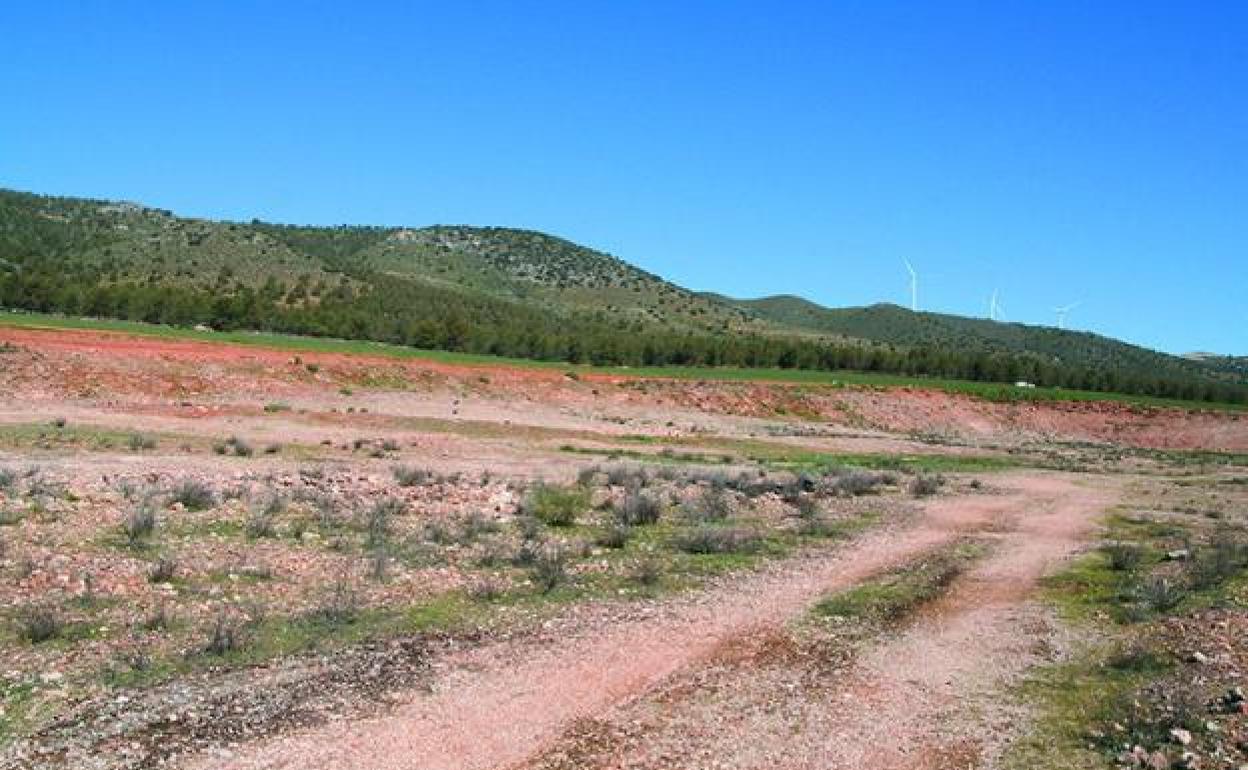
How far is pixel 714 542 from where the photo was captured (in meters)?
19.9

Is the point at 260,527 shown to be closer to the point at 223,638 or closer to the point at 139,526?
the point at 139,526

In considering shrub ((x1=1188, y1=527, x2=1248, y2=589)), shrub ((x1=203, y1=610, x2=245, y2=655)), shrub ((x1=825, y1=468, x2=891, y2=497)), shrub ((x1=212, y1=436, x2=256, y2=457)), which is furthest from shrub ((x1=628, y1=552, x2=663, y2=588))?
shrub ((x1=212, y1=436, x2=256, y2=457))

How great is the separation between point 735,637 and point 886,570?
5919mm

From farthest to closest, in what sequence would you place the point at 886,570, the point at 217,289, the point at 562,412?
the point at 217,289 → the point at 562,412 → the point at 886,570

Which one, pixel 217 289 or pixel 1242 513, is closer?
pixel 1242 513

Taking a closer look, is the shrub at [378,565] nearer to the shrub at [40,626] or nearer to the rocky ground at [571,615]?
the rocky ground at [571,615]

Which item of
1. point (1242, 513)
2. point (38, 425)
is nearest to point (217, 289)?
point (38, 425)

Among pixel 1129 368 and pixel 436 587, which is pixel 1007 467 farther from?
pixel 1129 368

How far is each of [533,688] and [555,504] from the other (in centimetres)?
1264

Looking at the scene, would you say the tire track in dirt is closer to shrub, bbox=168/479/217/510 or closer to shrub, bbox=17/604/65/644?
shrub, bbox=17/604/65/644

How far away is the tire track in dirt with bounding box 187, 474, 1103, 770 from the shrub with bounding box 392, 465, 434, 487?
1088cm

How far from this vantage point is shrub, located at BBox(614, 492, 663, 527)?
2301 centimetres

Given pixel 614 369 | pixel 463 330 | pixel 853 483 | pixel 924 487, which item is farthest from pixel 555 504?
pixel 463 330

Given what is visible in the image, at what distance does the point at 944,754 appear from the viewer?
994 cm
